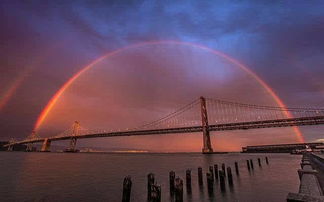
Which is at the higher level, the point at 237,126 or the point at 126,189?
the point at 237,126

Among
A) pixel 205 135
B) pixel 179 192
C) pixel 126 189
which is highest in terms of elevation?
pixel 205 135

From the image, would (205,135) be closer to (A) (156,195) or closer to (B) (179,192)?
(B) (179,192)

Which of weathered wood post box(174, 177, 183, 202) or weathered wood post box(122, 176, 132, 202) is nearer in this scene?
weathered wood post box(122, 176, 132, 202)

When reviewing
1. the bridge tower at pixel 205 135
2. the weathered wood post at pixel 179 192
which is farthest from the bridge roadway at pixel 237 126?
the weathered wood post at pixel 179 192

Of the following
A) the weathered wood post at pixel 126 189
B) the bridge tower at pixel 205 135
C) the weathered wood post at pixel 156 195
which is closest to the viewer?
the weathered wood post at pixel 156 195

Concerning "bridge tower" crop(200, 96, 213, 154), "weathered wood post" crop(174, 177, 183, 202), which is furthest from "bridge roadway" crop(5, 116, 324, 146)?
"weathered wood post" crop(174, 177, 183, 202)

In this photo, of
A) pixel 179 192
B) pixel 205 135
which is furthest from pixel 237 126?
pixel 179 192

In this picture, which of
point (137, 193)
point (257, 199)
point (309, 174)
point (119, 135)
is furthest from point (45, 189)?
point (119, 135)

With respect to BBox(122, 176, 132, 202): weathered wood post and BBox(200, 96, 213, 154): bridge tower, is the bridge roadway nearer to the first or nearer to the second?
BBox(200, 96, 213, 154): bridge tower

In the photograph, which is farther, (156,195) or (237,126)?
(237,126)

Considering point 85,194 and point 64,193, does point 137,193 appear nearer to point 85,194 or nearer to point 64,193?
point 85,194

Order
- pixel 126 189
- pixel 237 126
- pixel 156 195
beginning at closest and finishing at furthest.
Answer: pixel 156 195 → pixel 126 189 → pixel 237 126

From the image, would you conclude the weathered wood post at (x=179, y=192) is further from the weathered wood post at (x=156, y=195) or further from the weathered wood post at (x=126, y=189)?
the weathered wood post at (x=126, y=189)
